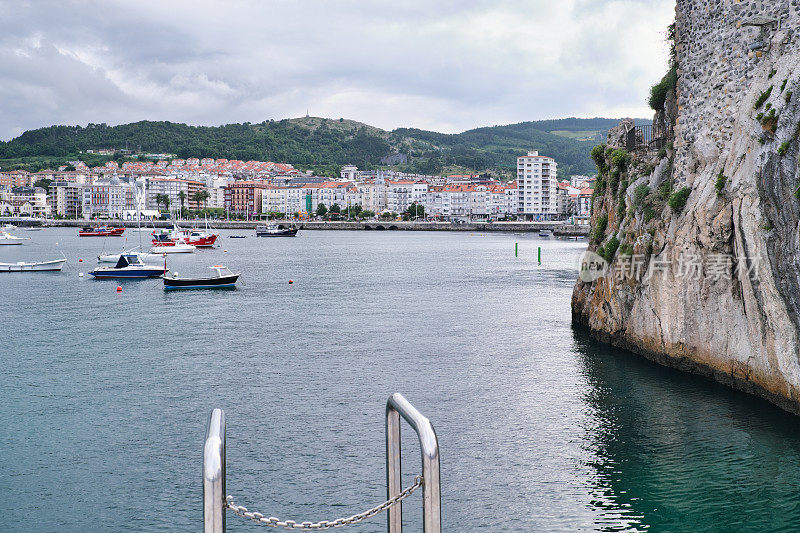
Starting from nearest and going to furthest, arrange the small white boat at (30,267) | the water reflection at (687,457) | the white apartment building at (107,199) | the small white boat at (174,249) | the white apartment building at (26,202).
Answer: the water reflection at (687,457) → the small white boat at (30,267) → the small white boat at (174,249) → the white apartment building at (107,199) → the white apartment building at (26,202)

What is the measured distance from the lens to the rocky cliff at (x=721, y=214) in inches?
487

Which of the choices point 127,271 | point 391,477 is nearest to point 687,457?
point 391,477

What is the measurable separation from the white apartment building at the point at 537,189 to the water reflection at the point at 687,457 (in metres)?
150

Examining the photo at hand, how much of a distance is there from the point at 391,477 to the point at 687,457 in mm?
7956

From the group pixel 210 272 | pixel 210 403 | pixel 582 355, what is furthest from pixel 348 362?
pixel 210 272

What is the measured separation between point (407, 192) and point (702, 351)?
537ft

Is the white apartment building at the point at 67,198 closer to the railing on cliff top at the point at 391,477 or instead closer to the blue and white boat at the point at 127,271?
the blue and white boat at the point at 127,271

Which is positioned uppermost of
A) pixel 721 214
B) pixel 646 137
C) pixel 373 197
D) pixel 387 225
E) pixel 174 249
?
pixel 373 197

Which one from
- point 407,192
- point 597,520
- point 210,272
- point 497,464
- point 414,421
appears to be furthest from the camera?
point 407,192

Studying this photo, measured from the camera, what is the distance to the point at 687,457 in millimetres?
11883

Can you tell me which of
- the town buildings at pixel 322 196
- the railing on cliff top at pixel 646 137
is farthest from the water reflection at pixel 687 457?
the town buildings at pixel 322 196

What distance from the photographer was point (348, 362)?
63.8 ft

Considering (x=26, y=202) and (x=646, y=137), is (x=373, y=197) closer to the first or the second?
(x=26, y=202)

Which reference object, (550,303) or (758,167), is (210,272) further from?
(758,167)
